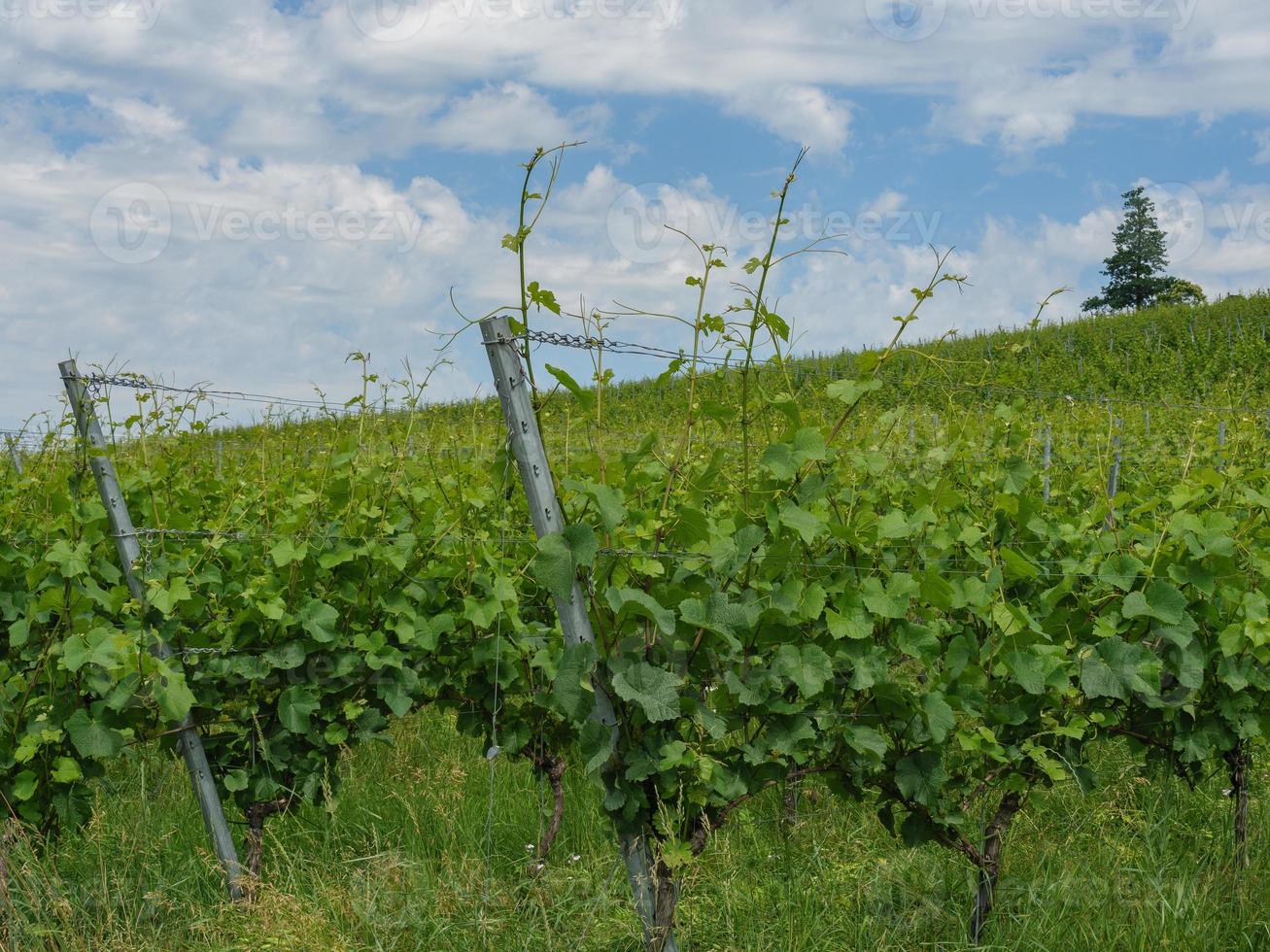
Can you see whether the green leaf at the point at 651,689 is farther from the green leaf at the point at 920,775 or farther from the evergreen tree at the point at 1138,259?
the evergreen tree at the point at 1138,259

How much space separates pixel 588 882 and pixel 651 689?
1.17 m

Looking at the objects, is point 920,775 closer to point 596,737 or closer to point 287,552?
point 596,737

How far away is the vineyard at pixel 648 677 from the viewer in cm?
276

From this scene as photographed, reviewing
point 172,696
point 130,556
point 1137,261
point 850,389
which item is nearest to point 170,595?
point 172,696

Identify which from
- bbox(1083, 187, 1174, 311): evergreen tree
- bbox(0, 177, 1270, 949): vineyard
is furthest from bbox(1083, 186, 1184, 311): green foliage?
bbox(0, 177, 1270, 949): vineyard

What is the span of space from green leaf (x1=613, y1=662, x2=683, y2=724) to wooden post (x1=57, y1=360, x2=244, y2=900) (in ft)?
6.38

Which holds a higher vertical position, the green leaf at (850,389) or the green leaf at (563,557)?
the green leaf at (850,389)

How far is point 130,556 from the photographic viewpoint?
12.4 ft

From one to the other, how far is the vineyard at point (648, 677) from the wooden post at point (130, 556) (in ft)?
0.05

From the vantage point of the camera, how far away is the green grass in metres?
3.25

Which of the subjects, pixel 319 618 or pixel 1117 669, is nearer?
pixel 1117 669

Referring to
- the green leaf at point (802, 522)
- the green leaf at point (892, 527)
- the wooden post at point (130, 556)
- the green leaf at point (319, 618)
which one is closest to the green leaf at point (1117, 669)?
the green leaf at point (892, 527)

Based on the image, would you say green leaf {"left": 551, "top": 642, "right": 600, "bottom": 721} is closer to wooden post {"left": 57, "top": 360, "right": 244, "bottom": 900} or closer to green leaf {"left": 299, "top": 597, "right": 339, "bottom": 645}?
green leaf {"left": 299, "top": 597, "right": 339, "bottom": 645}

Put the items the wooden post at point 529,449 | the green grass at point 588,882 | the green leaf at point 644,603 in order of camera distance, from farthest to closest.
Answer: the green grass at point 588,882 < the wooden post at point 529,449 < the green leaf at point 644,603
